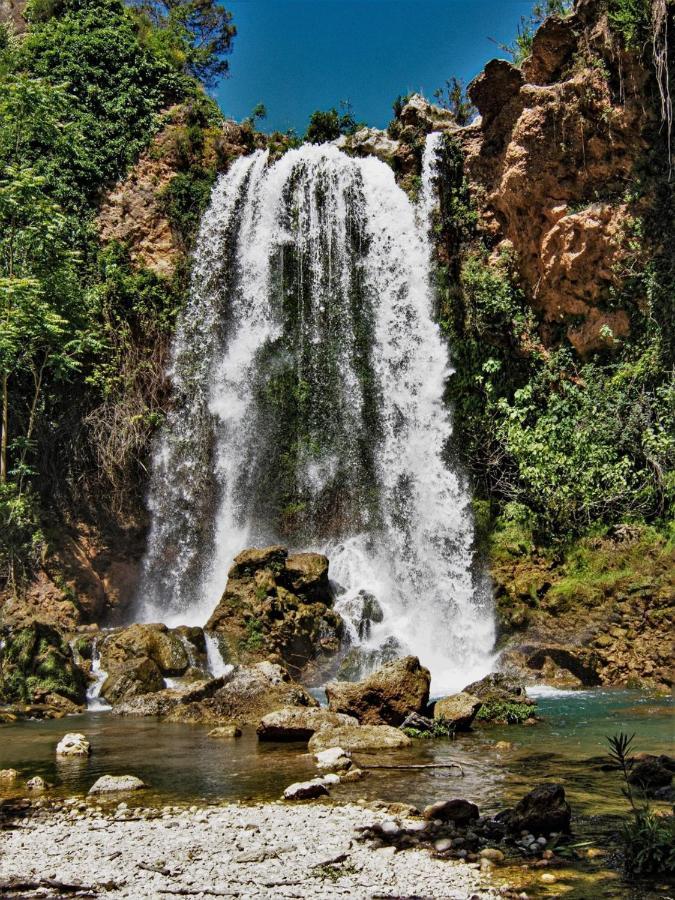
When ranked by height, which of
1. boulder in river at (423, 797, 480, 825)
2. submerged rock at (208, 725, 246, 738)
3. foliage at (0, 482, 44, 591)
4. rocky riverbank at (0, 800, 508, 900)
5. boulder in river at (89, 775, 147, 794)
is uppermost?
foliage at (0, 482, 44, 591)

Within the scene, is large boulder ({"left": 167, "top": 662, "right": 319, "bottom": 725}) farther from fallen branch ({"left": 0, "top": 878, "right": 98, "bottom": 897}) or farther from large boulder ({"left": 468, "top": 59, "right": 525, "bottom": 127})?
large boulder ({"left": 468, "top": 59, "right": 525, "bottom": 127})

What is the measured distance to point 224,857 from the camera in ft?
15.3

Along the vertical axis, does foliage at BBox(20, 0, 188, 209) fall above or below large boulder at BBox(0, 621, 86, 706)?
above

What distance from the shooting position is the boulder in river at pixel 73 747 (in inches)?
320

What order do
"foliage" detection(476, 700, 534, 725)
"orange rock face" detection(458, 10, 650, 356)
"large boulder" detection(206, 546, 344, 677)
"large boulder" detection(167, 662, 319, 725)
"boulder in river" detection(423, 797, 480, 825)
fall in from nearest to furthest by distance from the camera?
"boulder in river" detection(423, 797, 480, 825), "foliage" detection(476, 700, 534, 725), "large boulder" detection(167, 662, 319, 725), "large boulder" detection(206, 546, 344, 677), "orange rock face" detection(458, 10, 650, 356)

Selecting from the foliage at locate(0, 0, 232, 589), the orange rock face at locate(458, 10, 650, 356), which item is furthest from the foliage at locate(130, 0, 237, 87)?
the orange rock face at locate(458, 10, 650, 356)

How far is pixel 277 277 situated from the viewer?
790 inches

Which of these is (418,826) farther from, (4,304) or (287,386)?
(287,386)

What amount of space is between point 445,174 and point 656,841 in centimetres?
1755

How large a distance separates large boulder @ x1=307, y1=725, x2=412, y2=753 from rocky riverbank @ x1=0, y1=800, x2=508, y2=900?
90.0 inches

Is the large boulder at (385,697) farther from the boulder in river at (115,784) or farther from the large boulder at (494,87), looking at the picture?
the large boulder at (494,87)

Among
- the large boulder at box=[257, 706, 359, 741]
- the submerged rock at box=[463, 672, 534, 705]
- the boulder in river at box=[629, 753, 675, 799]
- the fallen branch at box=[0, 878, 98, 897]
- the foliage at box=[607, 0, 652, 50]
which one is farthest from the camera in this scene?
the foliage at box=[607, 0, 652, 50]

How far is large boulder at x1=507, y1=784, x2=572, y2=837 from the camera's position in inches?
189

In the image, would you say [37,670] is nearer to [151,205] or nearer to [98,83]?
[151,205]
